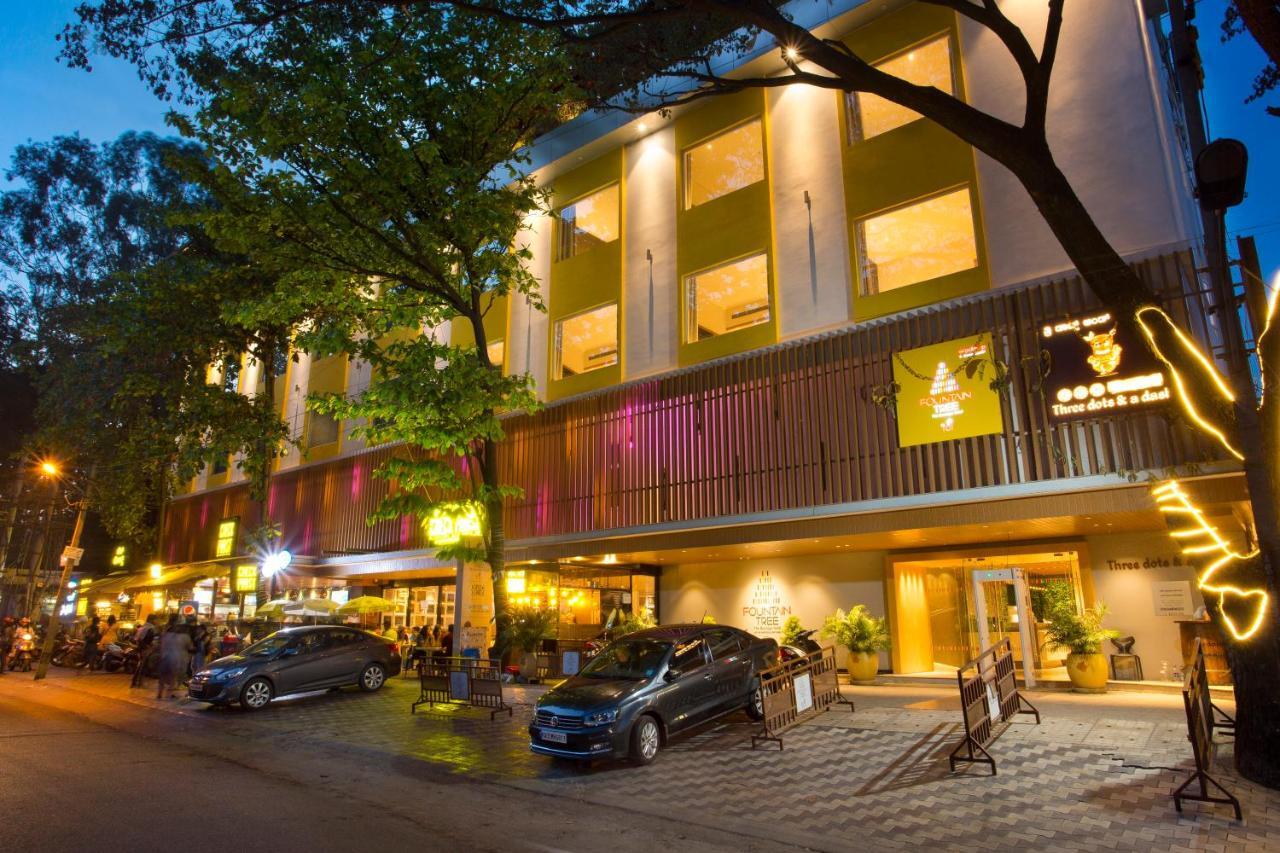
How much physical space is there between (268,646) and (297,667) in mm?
811

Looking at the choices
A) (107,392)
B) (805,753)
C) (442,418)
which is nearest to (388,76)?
(442,418)

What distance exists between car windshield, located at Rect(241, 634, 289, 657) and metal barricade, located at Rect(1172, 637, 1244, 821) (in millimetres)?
15067

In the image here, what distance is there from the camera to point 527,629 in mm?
17844

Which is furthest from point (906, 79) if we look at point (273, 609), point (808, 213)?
point (273, 609)

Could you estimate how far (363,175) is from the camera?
43.4 feet

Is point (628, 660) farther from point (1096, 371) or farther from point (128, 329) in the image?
point (128, 329)

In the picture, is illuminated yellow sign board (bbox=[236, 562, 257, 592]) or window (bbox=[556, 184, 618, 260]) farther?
illuminated yellow sign board (bbox=[236, 562, 257, 592])

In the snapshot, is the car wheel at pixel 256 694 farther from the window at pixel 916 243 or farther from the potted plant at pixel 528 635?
the window at pixel 916 243

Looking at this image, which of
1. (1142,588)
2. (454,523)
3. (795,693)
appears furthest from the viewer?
(454,523)

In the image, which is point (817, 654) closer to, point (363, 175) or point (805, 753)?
point (805, 753)

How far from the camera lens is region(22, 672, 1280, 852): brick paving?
6141 mm

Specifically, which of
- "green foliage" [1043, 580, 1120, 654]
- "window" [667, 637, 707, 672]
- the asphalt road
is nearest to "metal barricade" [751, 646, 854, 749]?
"window" [667, 637, 707, 672]

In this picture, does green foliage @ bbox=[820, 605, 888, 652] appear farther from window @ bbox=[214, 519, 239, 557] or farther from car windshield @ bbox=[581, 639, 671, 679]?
window @ bbox=[214, 519, 239, 557]

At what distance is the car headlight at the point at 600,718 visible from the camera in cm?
874
